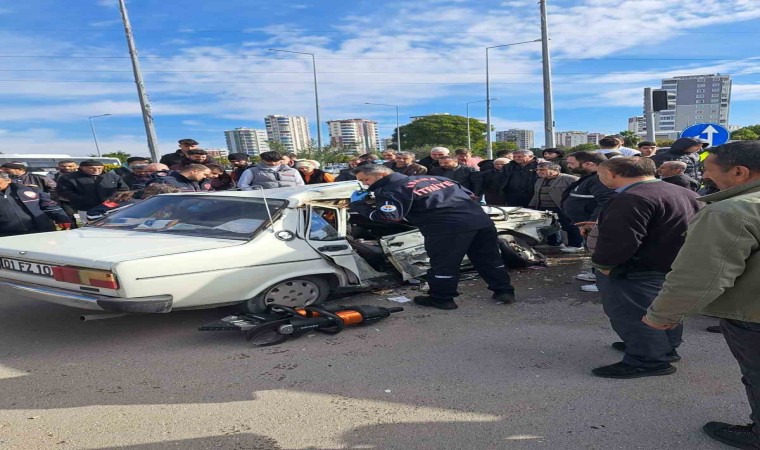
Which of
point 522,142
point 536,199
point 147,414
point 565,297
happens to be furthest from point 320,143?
point 522,142

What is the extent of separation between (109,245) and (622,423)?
3.66 meters

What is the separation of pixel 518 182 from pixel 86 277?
5874 mm

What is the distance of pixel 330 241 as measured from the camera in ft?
14.2

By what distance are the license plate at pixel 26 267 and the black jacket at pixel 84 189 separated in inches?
139

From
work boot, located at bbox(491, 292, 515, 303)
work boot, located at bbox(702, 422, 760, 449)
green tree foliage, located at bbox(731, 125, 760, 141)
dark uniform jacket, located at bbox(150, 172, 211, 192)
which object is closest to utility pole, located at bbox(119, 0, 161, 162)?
dark uniform jacket, located at bbox(150, 172, 211, 192)

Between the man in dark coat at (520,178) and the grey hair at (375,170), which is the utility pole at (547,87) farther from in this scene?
the grey hair at (375,170)

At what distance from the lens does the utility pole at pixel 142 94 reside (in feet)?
33.5

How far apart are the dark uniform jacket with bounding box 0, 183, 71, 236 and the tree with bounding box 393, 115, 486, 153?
221 ft

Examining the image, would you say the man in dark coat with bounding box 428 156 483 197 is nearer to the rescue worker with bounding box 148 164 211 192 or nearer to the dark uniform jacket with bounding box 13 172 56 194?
the rescue worker with bounding box 148 164 211 192

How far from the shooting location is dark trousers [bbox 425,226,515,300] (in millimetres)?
4316

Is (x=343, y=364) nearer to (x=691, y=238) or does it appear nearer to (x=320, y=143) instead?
(x=691, y=238)

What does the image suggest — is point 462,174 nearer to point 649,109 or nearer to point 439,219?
point 439,219

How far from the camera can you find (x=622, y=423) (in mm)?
2480

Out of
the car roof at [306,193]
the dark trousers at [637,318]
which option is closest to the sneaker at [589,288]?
the dark trousers at [637,318]
